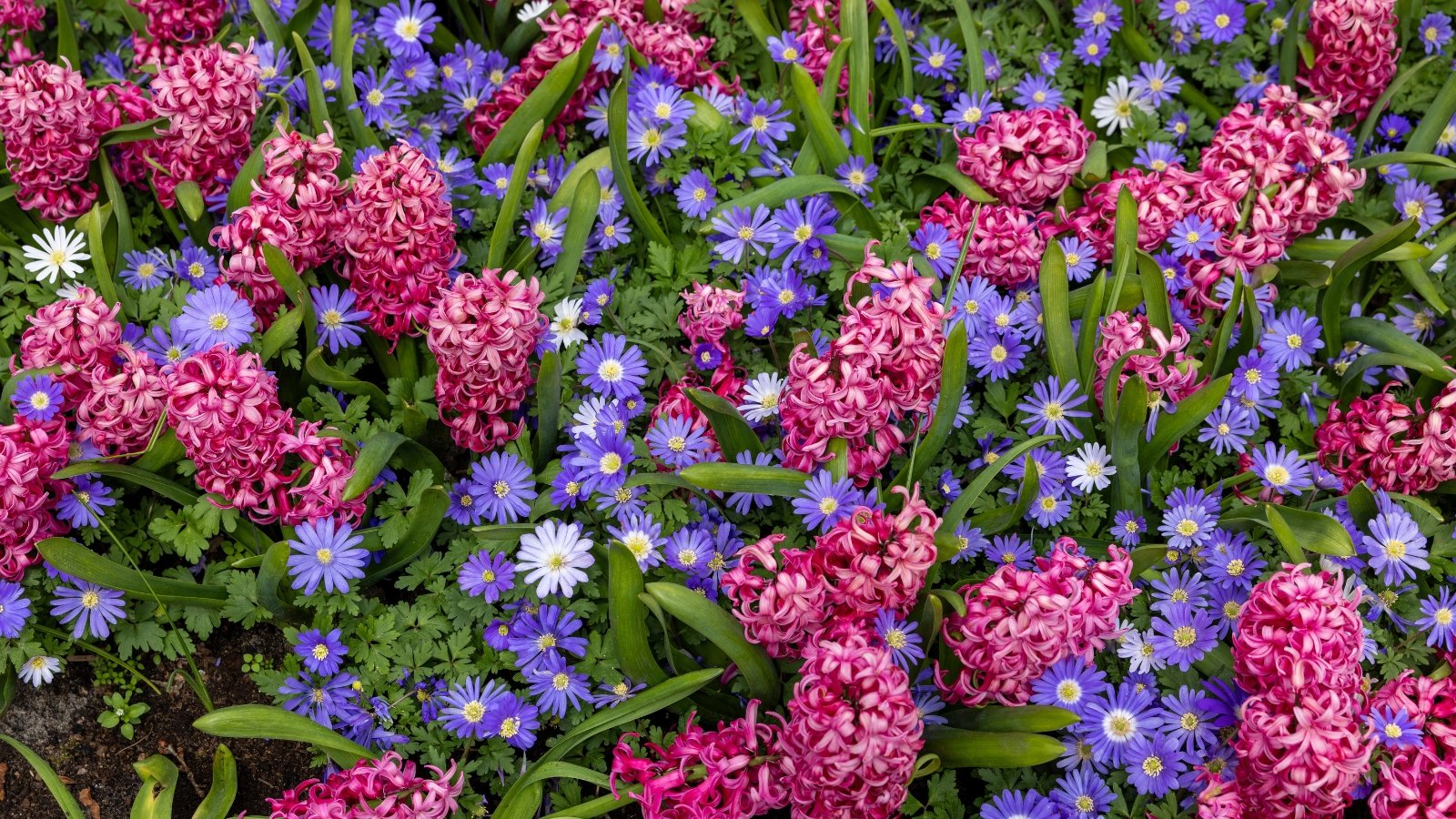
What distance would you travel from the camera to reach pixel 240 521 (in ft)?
8.57

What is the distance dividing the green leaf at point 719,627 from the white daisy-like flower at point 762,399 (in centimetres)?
49

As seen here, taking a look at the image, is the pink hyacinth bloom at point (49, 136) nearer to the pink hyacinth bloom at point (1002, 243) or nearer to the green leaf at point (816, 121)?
the green leaf at point (816, 121)

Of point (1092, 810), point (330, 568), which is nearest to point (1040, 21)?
point (1092, 810)

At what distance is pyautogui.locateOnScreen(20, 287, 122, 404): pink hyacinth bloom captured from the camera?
8.25 ft

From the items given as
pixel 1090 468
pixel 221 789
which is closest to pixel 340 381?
pixel 221 789

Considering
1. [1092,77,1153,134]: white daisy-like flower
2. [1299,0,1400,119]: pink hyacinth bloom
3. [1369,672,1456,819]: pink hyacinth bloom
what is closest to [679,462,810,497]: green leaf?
[1369,672,1456,819]: pink hyacinth bloom

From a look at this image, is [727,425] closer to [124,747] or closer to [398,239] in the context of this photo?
[398,239]

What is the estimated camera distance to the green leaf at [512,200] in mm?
2846

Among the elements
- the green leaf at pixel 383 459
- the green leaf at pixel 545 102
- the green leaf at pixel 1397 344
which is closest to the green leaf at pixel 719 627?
the green leaf at pixel 383 459

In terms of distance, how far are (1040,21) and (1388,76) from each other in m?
0.98

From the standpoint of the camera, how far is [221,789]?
2.44m

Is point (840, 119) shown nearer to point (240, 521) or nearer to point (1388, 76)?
point (1388, 76)

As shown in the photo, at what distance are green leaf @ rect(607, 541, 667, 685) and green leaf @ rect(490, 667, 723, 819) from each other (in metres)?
0.06

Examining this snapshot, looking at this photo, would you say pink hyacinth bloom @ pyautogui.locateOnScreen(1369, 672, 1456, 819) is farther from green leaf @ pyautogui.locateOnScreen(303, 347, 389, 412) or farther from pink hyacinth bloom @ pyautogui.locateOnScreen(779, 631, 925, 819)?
green leaf @ pyautogui.locateOnScreen(303, 347, 389, 412)
